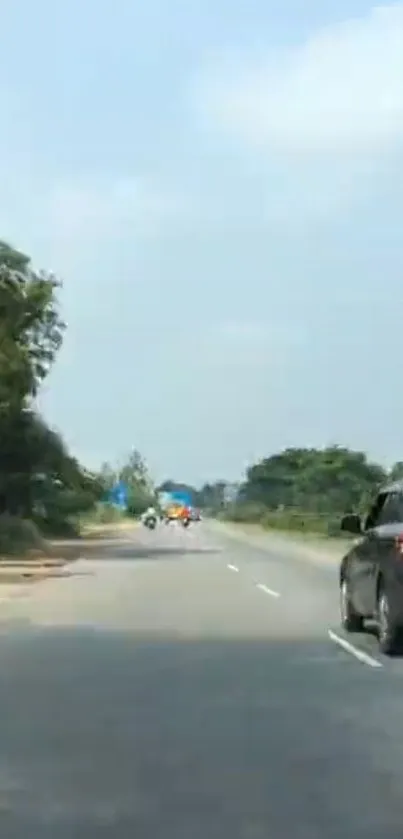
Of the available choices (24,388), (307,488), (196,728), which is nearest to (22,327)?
(24,388)

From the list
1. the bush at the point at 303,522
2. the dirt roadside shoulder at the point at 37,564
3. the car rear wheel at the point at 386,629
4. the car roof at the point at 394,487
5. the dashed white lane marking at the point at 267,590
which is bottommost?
the car rear wheel at the point at 386,629

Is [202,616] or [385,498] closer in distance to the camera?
[385,498]

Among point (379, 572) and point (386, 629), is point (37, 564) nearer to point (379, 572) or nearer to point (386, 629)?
point (379, 572)

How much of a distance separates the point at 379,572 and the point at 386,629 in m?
0.87

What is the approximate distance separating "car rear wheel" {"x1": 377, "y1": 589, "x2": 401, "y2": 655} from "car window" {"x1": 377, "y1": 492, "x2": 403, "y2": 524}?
1.01 metres

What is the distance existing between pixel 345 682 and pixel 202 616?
942 centimetres

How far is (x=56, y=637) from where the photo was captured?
72.6 feet

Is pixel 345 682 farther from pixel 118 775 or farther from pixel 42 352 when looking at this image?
pixel 42 352

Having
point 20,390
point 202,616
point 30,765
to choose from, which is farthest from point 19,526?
point 30,765

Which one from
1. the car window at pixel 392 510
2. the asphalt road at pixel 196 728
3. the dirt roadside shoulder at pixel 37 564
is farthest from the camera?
the dirt roadside shoulder at pixel 37 564

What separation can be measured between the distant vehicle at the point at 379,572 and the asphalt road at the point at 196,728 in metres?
0.47

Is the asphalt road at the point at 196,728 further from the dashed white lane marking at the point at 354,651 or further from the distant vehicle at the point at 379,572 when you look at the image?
the distant vehicle at the point at 379,572

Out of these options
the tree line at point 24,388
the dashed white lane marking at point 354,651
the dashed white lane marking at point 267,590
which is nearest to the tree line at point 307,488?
the tree line at point 24,388

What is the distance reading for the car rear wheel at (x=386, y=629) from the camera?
19.0 m
